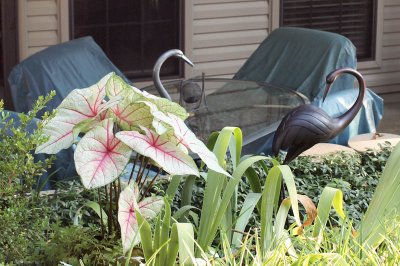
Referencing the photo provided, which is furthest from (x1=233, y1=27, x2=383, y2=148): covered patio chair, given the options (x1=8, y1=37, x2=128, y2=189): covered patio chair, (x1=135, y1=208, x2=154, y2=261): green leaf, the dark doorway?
(x1=135, y1=208, x2=154, y2=261): green leaf

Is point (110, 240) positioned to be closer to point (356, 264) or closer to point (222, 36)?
point (356, 264)

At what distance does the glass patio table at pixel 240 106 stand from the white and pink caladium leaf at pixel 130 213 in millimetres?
3003

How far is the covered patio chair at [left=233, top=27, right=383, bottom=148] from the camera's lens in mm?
6945

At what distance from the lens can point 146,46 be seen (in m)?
8.78

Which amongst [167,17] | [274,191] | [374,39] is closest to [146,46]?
[167,17]

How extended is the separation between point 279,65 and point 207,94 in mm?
854

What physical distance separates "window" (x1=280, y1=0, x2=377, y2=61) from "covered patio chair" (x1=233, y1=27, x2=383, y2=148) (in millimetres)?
1910

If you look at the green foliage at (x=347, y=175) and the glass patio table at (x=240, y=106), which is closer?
the green foliage at (x=347, y=175)

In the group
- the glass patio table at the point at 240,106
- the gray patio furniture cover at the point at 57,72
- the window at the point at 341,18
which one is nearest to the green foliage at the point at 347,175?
the glass patio table at the point at 240,106

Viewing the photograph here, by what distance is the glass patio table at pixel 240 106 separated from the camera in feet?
19.4

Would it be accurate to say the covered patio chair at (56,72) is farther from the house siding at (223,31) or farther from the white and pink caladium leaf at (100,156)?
the white and pink caladium leaf at (100,156)

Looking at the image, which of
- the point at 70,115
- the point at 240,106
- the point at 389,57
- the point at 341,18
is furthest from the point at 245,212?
the point at 389,57

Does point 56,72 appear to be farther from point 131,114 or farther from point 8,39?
point 131,114

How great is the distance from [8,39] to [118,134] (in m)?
5.70
